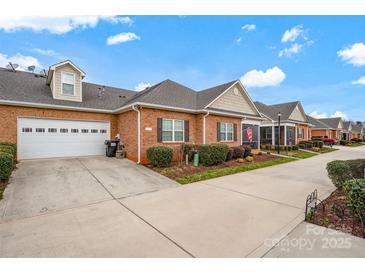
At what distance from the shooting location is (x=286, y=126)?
2203cm

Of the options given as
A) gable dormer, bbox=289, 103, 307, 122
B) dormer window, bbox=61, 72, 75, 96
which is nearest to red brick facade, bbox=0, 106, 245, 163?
dormer window, bbox=61, 72, 75, 96

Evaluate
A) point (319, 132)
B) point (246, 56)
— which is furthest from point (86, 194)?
point (319, 132)

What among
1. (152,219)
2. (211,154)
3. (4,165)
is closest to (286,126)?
(211,154)

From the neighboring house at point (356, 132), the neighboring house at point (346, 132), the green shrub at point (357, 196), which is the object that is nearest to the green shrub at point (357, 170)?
the green shrub at point (357, 196)

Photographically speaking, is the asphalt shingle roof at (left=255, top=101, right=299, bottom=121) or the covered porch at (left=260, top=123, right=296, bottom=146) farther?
the asphalt shingle roof at (left=255, top=101, right=299, bottom=121)

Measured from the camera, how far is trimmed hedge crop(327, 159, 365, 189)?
18.9ft

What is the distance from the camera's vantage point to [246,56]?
46.8 feet

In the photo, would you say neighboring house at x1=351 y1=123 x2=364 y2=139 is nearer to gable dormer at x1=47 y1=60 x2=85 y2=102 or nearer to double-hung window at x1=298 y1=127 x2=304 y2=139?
double-hung window at x1=298 y1=127 x2=304 y2=139

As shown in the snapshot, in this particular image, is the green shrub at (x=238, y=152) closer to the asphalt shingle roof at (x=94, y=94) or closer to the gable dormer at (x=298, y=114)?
the asphalt shingle roof at (x=94, y=94)

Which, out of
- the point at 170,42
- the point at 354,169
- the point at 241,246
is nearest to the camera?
the point at 241,246

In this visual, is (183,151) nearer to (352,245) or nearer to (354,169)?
(354,169)

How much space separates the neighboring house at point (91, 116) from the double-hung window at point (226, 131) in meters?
0.08

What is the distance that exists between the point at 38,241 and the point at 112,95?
1292 cm

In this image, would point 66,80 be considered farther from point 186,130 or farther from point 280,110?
point 280,110
